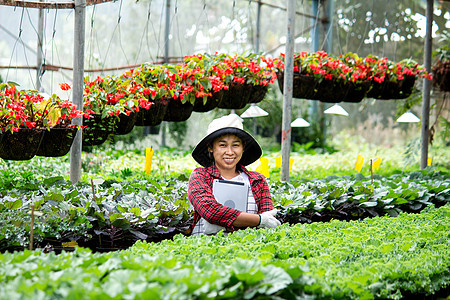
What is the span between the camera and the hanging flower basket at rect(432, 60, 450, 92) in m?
8.13

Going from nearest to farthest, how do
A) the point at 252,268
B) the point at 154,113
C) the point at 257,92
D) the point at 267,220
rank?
the point at 252,268 < the point at 267,220 < the point at 154,113 < the point at 257,92

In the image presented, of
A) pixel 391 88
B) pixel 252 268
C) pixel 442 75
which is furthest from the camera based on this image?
pixel 442 75

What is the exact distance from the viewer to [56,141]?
4.07 metres

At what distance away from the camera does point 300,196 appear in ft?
15.4

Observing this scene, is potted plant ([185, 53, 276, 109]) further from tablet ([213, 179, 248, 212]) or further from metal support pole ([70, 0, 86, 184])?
tablet ([213, 179, 248, 212])

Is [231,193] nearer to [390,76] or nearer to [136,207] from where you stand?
[136,207]

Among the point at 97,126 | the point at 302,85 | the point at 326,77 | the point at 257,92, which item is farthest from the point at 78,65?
the point at 326,77

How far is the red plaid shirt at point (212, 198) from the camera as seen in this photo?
3.12m

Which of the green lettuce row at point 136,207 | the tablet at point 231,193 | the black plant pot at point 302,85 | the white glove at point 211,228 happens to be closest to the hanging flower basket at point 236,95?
the black plant pot at point 302,85

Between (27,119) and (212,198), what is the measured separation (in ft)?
5.67

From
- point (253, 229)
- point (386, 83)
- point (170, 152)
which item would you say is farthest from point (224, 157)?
point (170, 152)

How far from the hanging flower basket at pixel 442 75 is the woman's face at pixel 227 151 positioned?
5.95 metres

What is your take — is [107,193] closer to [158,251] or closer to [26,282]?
[158,251]

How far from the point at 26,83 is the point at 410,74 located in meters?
7.45
